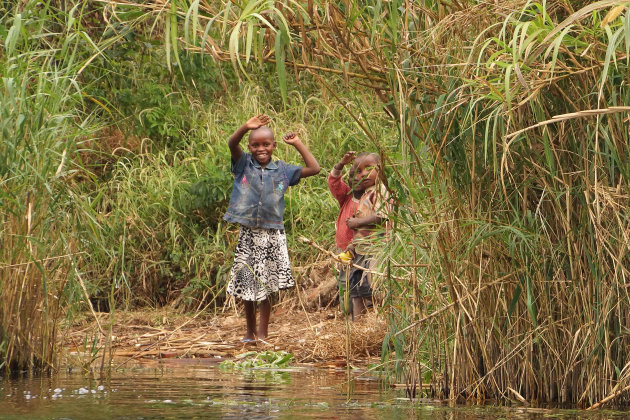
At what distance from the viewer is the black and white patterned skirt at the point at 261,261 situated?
8359 mm

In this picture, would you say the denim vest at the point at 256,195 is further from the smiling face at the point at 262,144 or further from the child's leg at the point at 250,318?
the child's leg at the point at 250,318

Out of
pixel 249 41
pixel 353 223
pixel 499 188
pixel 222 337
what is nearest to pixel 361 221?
pixel 353 223

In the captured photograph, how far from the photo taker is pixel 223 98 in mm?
12930

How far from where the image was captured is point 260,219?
8359 mm

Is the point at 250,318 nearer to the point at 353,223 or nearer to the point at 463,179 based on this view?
the point at 353,223

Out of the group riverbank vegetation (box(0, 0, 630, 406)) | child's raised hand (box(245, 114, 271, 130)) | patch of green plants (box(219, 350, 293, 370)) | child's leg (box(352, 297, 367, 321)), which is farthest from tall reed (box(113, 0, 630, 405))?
child's leg (box(352, 297, 367, 321))

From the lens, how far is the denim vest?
A: 8.33 meters

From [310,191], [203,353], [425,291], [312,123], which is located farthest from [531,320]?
[312,123]

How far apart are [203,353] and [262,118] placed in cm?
191

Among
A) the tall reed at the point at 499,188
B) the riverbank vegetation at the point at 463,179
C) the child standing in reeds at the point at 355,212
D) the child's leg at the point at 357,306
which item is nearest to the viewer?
the riverbank vegetation at the point at 463,179

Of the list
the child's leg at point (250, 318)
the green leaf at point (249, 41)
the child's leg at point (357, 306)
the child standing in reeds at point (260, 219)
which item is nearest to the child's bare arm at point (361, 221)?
the child standing in reeds at point (260, 219)

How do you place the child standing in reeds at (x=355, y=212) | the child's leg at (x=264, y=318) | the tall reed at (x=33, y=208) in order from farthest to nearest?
the child standing in reeds at (x=355, y=212)
the child's leg at (x=264, y=318)
the tall reed at (x=33, y=208)

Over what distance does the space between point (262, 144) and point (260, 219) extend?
0.61m

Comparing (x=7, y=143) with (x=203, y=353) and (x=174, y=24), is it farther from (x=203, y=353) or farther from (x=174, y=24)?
(x=203, y=353)
